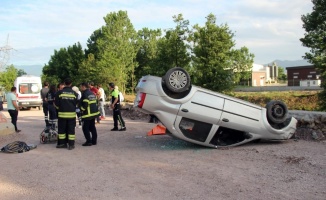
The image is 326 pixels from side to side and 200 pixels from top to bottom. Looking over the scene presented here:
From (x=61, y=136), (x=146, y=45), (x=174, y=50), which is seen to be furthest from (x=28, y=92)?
(x=146, y=45)

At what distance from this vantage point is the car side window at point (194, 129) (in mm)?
7793

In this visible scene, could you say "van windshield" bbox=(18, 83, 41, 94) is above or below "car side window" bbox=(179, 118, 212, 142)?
above

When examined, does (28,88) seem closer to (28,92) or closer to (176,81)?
(28,92)

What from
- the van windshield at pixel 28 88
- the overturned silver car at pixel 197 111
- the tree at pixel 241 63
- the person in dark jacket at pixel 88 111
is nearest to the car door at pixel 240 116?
the overturned silver car at pixel 197 111

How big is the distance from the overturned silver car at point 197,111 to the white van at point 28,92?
18.4m

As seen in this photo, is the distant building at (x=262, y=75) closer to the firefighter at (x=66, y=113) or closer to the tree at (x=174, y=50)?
the tree at (x=174, y=50)

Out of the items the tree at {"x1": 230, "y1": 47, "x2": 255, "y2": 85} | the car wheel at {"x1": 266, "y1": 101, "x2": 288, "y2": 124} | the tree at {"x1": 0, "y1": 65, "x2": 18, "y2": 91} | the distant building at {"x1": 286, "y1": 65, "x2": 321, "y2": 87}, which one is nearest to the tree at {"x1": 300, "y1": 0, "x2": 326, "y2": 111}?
the tree at {"x1": 230, "y1": 47, "x2": 255, "y2": 85}

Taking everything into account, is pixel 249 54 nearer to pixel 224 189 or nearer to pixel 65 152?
pixel 65 152

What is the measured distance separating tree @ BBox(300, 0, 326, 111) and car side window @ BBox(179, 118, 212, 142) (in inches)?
544

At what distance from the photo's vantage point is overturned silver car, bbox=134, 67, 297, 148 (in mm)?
7637

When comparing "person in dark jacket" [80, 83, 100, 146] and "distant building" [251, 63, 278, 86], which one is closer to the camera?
"person in dark jacket" [80, 83, 100, 146]

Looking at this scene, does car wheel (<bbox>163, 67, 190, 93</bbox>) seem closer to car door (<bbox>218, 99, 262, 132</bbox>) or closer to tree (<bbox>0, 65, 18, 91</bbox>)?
car door (<bbox>218, 99, 262, 132</bbox>)

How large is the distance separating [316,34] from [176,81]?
15.5 m

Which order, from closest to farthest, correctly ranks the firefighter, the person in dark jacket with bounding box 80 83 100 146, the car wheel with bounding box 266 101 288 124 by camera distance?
the car wheel with bounding box 266 101 288 124 < the firefighter < the person in dark jacket with bounding box 80 83 100 146
